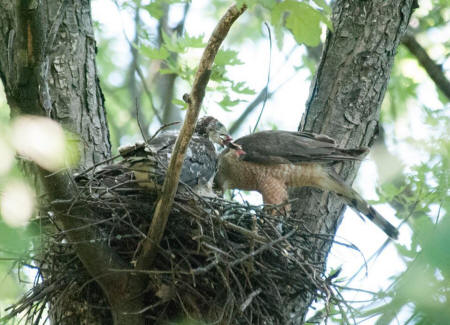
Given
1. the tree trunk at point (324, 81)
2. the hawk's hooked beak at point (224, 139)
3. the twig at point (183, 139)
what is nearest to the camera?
the twig at point (183, 139)

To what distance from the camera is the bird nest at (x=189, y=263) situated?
3809 mm

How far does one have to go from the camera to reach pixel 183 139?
10.7 feet

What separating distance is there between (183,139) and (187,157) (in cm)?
123

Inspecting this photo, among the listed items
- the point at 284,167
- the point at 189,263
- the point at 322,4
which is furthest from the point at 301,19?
the point at 284,167

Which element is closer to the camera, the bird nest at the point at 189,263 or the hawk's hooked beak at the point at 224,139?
the bird nest at the point at 189,263

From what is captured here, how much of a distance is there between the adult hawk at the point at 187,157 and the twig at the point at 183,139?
36cm

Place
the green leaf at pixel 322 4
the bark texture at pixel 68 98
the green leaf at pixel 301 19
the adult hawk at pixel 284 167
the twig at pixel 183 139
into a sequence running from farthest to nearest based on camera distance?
1. the adult hawk at pixel 284 167
2. the twig at pixel 183 139
3. the bark texture at pixel 68 98
4. the green leaf at pixel 322 4
5. the green leaf at pixel 301 19

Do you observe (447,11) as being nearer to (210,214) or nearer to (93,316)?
(210,214)

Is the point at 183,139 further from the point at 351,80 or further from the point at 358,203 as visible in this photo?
the point at 358,203

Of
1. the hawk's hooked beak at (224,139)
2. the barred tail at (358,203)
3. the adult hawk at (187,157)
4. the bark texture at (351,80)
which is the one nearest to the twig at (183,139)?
the adult hawk at (187,157)

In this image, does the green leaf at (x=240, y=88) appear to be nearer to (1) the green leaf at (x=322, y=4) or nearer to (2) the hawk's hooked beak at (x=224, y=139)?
(2) the hawk's hooked beak at (x=224, y=139)

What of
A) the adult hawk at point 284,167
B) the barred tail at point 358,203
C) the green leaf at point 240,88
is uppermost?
the green leaf at point 240,88

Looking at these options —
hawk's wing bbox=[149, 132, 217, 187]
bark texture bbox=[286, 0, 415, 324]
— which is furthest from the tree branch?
hawk's wing bbox=[149, 132, 217, 187]

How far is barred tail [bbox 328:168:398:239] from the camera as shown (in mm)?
5062
